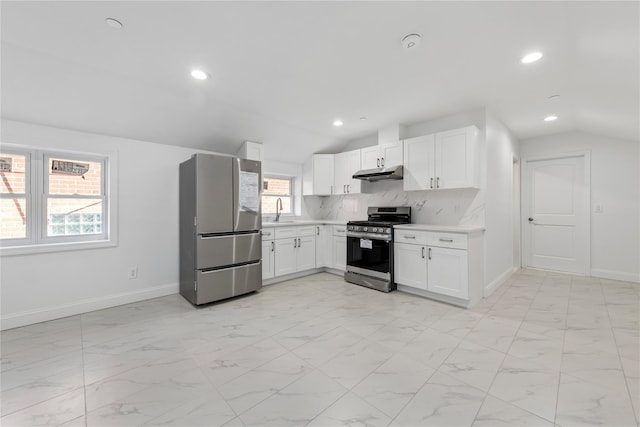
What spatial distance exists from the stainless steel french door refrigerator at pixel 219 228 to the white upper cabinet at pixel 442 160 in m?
2.17

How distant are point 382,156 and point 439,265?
1842 millimetres

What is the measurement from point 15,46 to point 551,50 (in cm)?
422

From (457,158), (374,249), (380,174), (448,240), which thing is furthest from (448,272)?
(380,174)

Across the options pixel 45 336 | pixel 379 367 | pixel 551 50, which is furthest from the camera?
pixel 45 336

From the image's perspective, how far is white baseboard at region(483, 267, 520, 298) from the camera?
349cm

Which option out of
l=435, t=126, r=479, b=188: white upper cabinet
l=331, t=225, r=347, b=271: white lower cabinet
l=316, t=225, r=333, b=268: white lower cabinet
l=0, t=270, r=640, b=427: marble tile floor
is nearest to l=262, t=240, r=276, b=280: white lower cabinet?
l=0, t=270, r=640, b=427: marble tile floor

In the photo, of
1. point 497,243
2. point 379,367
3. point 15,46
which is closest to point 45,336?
point 15,46

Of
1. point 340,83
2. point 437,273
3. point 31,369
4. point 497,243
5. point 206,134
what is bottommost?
point 31,369

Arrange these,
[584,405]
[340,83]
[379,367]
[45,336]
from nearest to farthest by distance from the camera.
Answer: [584,405], [379,367], [45,336], [340,83]

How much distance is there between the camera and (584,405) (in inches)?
61.9

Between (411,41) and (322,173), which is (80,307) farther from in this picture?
(411,41)

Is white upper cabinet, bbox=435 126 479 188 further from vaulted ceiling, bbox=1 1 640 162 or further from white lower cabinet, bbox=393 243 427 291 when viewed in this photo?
white lower cabinet, bbox=393 243 427 291

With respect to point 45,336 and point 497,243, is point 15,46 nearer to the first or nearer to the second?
point 45,336

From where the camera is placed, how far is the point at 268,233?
406cm
